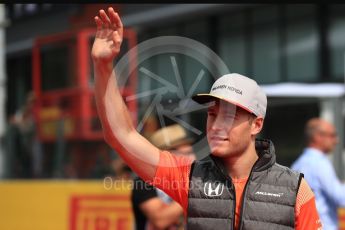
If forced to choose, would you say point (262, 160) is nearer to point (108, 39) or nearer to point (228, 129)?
point (228, 129)

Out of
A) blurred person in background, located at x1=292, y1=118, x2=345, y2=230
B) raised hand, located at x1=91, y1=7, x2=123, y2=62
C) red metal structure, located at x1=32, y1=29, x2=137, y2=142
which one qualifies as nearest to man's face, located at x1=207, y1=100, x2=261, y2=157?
raised hand, located at x1=91, y1=7, x2=123, y2=62

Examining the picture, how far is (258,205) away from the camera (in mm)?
3273

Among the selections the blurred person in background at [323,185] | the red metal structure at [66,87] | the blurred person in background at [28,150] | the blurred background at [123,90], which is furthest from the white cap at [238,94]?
the blurred person in background at [28,150]

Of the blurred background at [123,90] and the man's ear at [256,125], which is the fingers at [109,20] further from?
the man's ear at [256,125]

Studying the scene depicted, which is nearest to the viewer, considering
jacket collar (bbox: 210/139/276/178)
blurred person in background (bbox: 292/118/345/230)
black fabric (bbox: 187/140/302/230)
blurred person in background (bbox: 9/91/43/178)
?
black fabric (bbox: 187/140/302/230)

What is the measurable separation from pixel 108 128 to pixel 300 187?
78 centimetres

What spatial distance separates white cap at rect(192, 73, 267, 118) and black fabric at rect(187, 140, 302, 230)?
22 cm

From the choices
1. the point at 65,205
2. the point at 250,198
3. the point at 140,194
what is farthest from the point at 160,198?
the point at 65,205

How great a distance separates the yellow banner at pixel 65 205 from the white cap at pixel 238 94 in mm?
5325

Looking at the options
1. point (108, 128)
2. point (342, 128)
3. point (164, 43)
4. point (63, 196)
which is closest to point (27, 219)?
point (63, 196)

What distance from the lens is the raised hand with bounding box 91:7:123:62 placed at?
3.22 m

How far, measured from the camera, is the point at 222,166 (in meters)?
3.40

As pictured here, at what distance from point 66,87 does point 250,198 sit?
443 inches

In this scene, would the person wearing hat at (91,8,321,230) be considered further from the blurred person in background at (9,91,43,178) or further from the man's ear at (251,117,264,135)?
the blurred person in background at (9,91,43,178)
